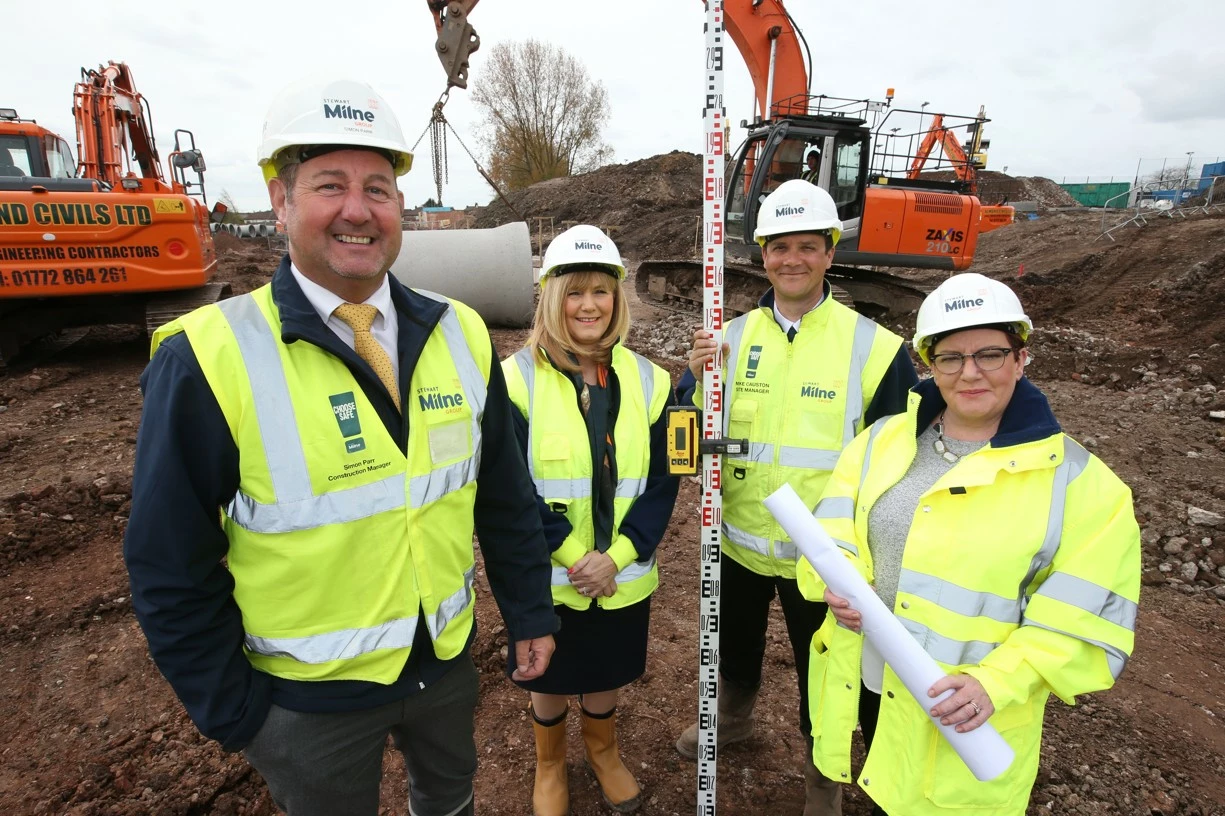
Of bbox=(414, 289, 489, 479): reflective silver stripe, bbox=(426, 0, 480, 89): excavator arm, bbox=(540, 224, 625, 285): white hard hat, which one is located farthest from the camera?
bbox=(426, 0, 480, 89): excavator arm

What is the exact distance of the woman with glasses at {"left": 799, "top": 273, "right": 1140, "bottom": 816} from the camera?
162cm

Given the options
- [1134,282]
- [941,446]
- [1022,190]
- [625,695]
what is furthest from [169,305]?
[1022,190]

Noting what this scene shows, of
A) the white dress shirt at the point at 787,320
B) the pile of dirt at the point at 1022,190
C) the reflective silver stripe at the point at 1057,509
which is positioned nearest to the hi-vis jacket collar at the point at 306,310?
the white dress shirt at the point at 787,320

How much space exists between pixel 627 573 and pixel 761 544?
54 cm

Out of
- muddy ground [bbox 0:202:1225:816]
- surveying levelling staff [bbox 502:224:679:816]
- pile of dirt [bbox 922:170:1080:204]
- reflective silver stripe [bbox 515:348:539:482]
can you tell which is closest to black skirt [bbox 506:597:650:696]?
surveying levelling staff [bbox 502:224:679:816]

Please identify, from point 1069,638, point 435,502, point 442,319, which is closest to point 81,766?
point 435,502

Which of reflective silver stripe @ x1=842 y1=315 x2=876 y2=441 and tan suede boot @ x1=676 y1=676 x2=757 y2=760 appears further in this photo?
tan suede boot @ x1=676 y1=676 x2=757 y2=760

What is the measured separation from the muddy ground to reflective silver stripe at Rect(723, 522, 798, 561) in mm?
1141

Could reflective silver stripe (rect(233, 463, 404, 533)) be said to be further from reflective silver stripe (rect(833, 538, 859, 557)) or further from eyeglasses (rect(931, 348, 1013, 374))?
eyeglasses (rect(931, 348, 1013, 374))

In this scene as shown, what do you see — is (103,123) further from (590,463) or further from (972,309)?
(972,309)

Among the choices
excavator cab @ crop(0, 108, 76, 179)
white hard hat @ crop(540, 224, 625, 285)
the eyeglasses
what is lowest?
the eyeglasses

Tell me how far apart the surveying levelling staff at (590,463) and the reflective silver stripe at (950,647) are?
92 cm

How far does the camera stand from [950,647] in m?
1.77

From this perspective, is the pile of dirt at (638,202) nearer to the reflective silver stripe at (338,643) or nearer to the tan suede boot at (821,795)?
the tan suede boot at (821,795)
